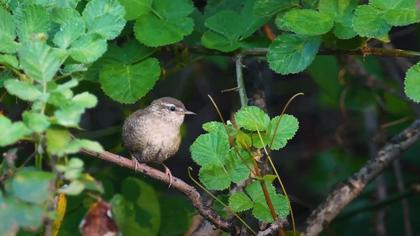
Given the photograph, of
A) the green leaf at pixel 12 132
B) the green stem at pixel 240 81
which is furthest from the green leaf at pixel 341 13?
the green leaf at pixel 12 132

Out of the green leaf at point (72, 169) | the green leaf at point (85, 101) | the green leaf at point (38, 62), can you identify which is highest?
the green leaf at point (38, 62)

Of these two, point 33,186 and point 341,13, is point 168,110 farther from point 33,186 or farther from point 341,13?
point 33,186

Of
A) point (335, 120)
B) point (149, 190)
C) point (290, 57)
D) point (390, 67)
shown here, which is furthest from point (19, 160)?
point (335, 120)

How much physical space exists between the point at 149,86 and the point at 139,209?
31.4 inches

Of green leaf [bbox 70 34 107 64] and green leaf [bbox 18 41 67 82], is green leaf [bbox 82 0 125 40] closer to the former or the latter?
green leaf [bbox 70 34 107 64]

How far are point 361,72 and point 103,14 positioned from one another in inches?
104

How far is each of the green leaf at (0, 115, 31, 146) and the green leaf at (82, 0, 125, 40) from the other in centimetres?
79

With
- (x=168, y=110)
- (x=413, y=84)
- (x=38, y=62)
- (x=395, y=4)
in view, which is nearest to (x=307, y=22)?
(x=395, y=4)

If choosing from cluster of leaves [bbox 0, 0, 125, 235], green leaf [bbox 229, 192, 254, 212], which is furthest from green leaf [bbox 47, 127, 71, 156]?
green leaf [bbox 229, 192, 254, 212]

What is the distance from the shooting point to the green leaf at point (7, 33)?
3167 mm

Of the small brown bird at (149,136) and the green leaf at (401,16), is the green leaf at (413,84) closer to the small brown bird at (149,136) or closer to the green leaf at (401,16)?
the green leaf at (401,16)

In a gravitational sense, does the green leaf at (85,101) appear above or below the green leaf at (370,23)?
above

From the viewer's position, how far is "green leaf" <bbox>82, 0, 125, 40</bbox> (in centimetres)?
324

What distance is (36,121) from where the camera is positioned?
2480mm
